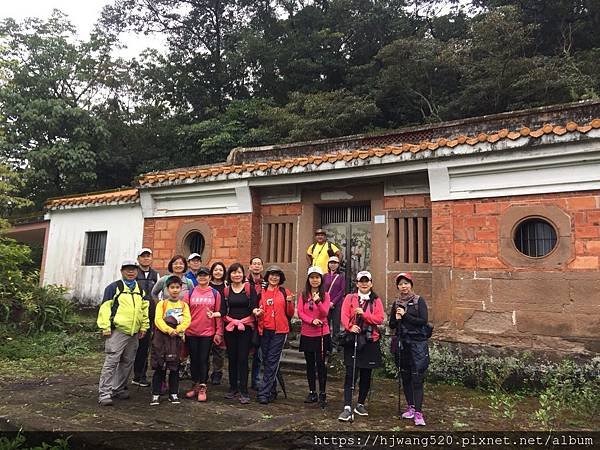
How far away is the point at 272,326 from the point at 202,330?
2.76 feet

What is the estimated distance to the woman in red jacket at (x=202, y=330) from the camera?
226 inches

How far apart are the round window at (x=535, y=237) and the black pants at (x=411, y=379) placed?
2807 mm

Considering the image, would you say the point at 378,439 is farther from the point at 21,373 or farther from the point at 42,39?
the point at 42,39

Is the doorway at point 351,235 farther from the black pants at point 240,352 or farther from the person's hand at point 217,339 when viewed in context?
the person's hand at point 217,339

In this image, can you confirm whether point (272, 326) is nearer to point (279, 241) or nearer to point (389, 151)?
point (389, 151)

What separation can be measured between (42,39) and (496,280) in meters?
21.1

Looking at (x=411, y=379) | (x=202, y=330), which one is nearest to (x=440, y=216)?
(x=411, y=379)

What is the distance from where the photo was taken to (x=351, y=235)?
8.67 metres

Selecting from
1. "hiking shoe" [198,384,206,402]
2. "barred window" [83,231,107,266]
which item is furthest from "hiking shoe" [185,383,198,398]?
"barred window" [83,231,107,266]

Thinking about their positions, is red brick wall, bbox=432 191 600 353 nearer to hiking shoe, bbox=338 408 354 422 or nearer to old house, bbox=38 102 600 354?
old house, bbox=38 102 600 354

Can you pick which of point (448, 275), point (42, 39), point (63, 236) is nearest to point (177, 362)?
point (448, 275)

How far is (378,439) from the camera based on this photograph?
4398mm

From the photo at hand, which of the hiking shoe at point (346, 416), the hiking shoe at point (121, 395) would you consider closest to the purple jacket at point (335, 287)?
the hiking shoe at point (346, 416)

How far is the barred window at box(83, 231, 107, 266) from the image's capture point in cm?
1137
